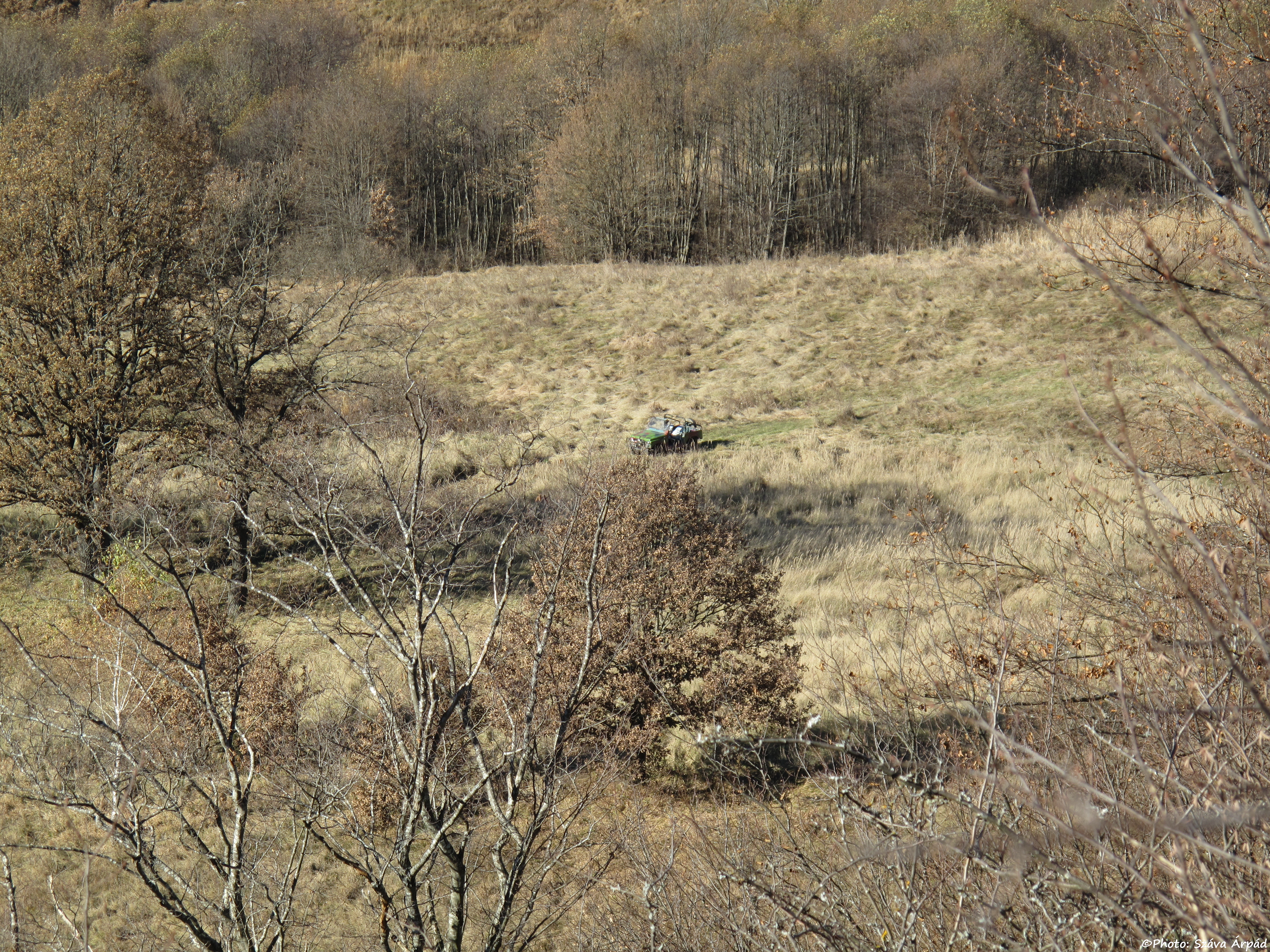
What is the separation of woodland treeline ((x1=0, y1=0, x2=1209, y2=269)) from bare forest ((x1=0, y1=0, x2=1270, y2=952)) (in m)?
0.76

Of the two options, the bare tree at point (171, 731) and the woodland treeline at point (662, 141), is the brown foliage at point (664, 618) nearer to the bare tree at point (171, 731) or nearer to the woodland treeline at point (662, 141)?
the bare tree at point (171, 731)

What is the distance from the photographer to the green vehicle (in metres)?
19.8

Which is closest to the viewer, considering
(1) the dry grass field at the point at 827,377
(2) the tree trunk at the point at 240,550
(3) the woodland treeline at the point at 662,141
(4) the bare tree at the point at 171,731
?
(4) the bare tree at the point at 171,731

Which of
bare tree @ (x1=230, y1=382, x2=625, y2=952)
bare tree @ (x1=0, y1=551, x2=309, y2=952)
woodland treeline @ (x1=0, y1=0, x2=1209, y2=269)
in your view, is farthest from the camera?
woodland treeline @ (x1=0, y1=0, x2=1209, y2=269)

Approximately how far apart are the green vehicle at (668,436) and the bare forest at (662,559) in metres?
0.83

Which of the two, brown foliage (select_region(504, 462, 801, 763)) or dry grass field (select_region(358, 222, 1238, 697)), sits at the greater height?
brown foliage (select_region(504, 462, 801, 763))

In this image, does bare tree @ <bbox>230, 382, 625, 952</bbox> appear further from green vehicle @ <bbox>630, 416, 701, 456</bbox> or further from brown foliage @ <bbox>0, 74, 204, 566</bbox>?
green vehicle @ <bbox>630, 416, 701, 456</bbox>

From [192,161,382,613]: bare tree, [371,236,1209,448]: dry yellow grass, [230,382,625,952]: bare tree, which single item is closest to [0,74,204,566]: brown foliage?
[192,161,382,613]: bare tree

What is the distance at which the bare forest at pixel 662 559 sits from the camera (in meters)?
3.48

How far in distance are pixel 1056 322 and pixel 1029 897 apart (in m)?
26.2

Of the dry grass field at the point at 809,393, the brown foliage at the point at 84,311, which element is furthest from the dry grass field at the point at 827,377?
the brown foliage at the point at 84,311

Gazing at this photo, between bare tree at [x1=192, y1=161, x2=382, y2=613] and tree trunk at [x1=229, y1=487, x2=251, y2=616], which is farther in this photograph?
bare tree at [x1=192, y1=161, x2=382, y2=613]

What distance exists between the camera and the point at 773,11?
53625mm

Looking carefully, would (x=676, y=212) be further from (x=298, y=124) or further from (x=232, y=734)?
(x=232, y=734)
